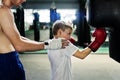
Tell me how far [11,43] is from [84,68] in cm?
388

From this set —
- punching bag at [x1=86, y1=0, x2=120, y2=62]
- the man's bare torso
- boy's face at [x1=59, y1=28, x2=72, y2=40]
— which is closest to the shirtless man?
the man's bare torso

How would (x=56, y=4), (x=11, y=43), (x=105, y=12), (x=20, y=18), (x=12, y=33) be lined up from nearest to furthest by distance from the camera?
(x=105, y=12)
(x=12, y=33)
(x=11, y=43)
(x=20, y=18)
(x=56, y=4)

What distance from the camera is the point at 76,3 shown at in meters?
8.69

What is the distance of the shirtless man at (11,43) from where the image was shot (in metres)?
1.83

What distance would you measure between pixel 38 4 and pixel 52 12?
64 centimetres

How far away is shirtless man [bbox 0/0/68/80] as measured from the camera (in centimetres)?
183

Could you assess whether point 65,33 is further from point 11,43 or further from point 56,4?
point 56,4

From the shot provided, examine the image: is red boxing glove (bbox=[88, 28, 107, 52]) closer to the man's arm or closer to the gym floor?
the man's arm

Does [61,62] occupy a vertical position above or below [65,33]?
below

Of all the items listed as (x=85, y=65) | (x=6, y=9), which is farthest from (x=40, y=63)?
(x=6, y=9)

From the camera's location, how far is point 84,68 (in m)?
5.64

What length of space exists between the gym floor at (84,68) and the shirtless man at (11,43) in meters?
2.83

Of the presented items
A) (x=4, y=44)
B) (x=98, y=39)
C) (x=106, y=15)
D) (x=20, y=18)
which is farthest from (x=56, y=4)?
(x=106, y=15)

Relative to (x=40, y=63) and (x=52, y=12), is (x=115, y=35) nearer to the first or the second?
(x=40, y=63)
